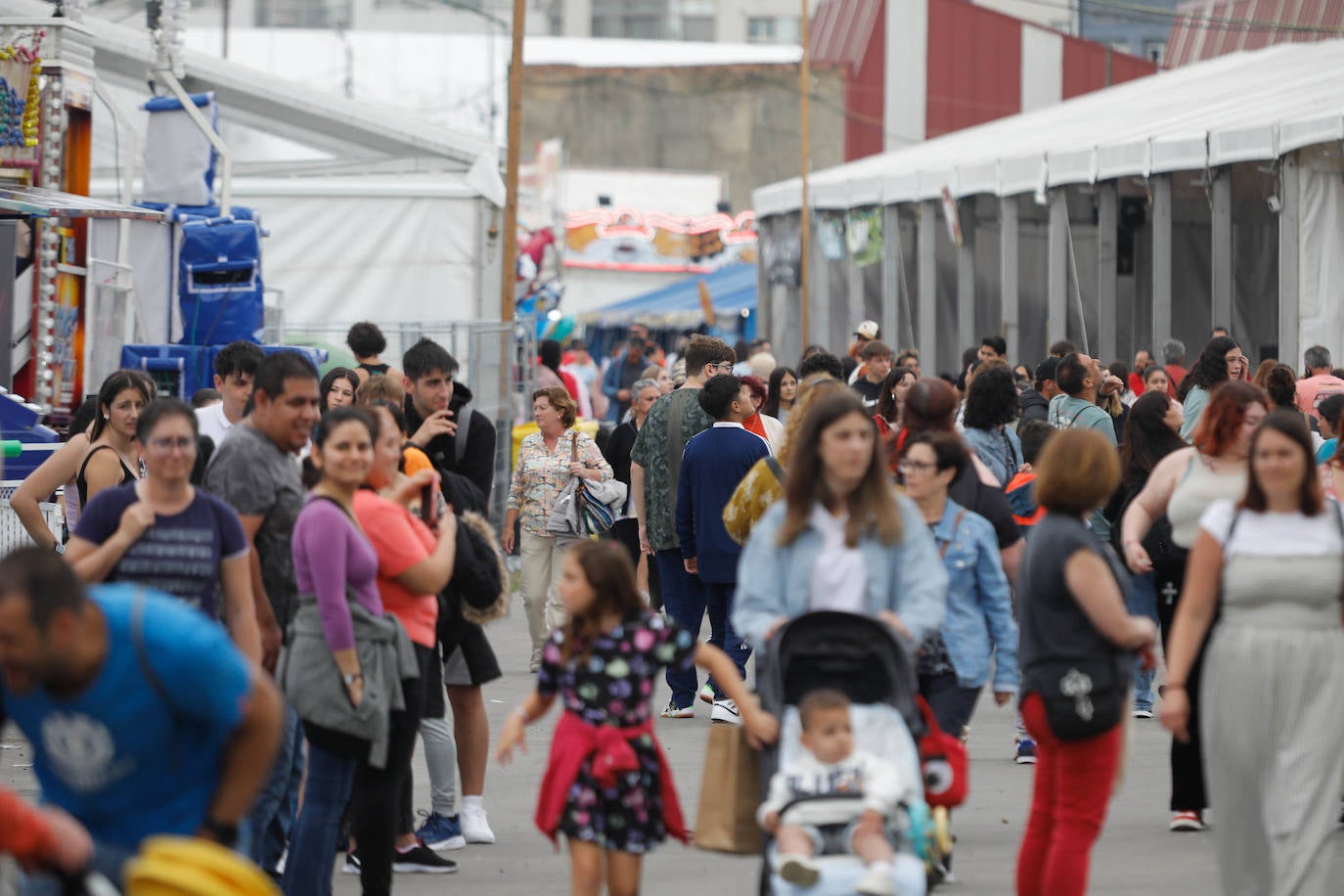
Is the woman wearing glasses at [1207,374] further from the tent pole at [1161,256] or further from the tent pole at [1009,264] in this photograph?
the tent pole at [1009,264]

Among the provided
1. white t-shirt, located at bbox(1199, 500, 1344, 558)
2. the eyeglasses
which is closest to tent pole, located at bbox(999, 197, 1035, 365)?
white t-shirt, located at bbox(1199, 500, 1344, 558)

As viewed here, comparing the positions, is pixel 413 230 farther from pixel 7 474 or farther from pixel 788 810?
pixel 788 810

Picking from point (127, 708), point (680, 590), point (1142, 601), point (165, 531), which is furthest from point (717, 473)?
point (127, 708)

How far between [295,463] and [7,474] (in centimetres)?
435

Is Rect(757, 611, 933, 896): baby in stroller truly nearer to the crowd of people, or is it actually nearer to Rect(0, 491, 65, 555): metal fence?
the crowd of people

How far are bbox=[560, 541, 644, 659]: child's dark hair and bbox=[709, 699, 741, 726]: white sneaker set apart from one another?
445 centimetres

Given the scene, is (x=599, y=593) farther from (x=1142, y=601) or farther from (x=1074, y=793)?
(x=1142, y=601)

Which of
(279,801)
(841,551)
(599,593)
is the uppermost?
(841,551)

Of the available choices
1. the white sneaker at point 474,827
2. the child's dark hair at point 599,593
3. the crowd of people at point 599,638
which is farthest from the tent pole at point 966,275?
the child's dark hair at point 599,593

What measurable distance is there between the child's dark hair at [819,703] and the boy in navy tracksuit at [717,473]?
4570mm

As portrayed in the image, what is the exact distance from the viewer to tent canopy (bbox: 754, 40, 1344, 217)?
18219 mm

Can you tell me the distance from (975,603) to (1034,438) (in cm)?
313

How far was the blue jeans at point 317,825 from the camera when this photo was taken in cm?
594

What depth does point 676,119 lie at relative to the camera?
2056 inches
